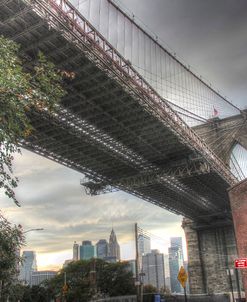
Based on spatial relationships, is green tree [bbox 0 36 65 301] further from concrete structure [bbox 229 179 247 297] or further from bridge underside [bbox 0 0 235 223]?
concrete structure [bbox 229 179 247 297]

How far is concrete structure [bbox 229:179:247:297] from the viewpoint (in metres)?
27.2

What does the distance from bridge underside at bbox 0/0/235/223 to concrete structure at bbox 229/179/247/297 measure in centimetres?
932

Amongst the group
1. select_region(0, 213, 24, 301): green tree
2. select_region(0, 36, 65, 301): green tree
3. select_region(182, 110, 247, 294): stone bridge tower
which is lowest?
select_region(0, 213, 24, 301): green tree

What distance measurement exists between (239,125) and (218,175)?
2337cm

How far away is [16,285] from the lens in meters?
16.6

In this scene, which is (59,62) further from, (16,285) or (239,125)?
(239,125)

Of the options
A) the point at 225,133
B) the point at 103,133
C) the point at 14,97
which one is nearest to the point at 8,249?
the point at 14,97

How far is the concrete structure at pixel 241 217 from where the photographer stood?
2723 cm

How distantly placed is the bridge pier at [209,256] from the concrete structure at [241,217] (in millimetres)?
43797

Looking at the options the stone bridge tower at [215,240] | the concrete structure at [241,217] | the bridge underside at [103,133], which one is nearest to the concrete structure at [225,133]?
the stone bridge tower at [215,240]

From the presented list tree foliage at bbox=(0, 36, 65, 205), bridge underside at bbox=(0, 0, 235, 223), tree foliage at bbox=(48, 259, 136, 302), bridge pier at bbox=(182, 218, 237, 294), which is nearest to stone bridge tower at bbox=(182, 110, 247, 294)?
bridge pier at bbox=(182, 218, 237, 294)

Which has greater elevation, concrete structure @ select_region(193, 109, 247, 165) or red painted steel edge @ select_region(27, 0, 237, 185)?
concrete structure @ select_region(193, 109, 247, 165)

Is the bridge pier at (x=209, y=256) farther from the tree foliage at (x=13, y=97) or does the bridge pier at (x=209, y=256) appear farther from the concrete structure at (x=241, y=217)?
the tree foliage at (x=13, y=97)

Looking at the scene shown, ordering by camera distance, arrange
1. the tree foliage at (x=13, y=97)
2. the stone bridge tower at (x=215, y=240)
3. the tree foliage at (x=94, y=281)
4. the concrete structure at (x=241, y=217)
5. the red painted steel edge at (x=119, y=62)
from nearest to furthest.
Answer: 1. the tree foliage at (x=13, y=97)
2. the red painted steel edge at (x=119, y=62)
3. the concrete structure at (x=241, y=217)
4. the stone bridge tower at (x=215, y=240)
5. the tree foliage at (x=94, y=281)
